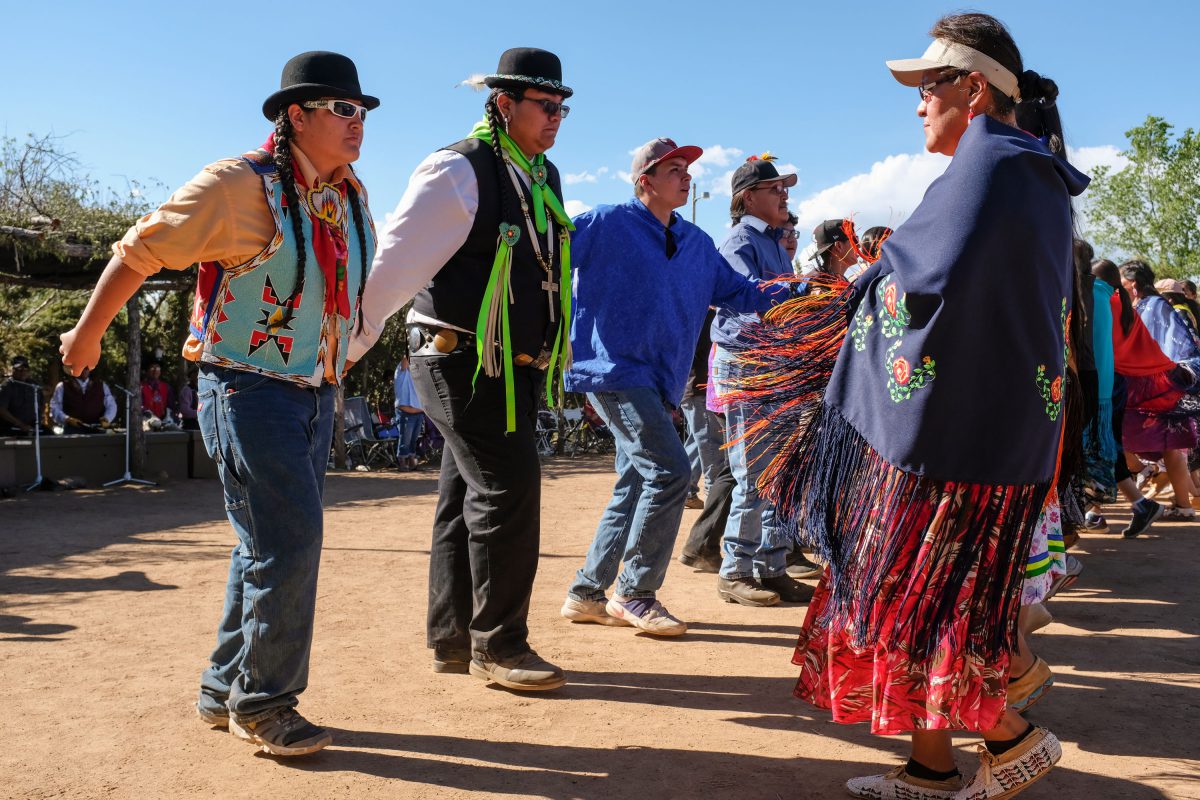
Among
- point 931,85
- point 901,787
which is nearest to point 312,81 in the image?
point 931,85

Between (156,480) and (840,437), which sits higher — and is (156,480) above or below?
below

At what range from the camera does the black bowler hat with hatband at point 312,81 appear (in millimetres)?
2951

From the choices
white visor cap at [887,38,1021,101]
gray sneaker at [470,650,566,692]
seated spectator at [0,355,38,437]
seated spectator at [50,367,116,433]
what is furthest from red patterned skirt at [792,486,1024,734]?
seated spectator at [50,367,116,433]

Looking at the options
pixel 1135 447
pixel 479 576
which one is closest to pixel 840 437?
pixel 479 576

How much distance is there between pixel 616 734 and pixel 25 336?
17979 millimetres

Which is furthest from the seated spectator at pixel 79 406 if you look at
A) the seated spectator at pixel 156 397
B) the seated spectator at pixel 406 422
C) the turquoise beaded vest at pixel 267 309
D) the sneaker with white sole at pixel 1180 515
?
the sneaker with white sole at pixel 1180 515

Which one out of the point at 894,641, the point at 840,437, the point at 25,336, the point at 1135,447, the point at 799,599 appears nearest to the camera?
the point at 894,641

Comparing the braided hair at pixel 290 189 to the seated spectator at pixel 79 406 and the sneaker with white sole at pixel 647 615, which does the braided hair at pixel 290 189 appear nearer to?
the sneaker with white sole at pixel 647 615

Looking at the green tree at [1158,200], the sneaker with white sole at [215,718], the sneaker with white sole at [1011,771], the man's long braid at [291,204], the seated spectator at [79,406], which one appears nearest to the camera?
the sneaker with white sole at [1011,771]

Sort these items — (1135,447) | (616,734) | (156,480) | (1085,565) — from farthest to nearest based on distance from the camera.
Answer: (156,480) → (1135,447) → (1085,565) → (616,734)

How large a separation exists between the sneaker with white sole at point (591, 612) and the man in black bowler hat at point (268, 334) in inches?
69.2

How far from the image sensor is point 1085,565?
20.3 ft

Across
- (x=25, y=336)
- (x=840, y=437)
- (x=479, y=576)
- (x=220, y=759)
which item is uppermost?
(x=25, y=336)

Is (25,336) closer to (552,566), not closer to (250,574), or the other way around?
(552,566)
